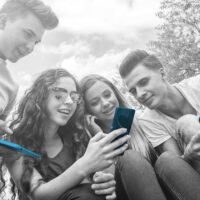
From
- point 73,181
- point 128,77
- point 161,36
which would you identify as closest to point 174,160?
point 73,181

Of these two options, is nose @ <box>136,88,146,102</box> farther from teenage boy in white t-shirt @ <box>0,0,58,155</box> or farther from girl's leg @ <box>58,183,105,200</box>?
teenage boy in white t-shirt @ <box>0,0,58,155</box>

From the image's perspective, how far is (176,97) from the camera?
2.67 metres

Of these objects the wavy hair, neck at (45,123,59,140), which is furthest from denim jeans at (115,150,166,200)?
neck at (45,123,59,140)

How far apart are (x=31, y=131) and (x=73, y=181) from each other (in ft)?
2.65

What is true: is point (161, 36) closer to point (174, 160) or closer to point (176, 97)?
point (176, 97)

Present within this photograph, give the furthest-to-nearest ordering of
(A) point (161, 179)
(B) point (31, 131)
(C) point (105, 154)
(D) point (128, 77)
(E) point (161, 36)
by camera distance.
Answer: (E) point (161, 36) < (D) point (128, 77) < (B) point (31, 131) < (A) point (161, 179) < (C) point (105, 154)

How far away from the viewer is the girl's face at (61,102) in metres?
2.24

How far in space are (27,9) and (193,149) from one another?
8.06ft

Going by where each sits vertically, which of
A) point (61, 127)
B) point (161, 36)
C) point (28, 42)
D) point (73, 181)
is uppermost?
point (161, 36)

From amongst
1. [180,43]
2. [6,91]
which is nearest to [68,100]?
[6,91]

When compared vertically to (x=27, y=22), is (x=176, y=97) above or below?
below

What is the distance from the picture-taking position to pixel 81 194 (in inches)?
63.5

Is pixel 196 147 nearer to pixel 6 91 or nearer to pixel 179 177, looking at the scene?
pixel 179 177

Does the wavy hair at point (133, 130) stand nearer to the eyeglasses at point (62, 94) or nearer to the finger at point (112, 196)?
the eyeglasses at point (62, 94)
